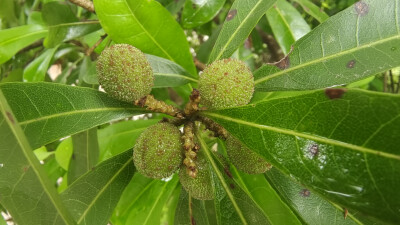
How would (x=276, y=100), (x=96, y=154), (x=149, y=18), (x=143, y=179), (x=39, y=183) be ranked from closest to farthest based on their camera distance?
(x=39, y=183) < (x=276, y=100) < (x=149, y=18) < (x=96, y=154) < (x=143, y=179)

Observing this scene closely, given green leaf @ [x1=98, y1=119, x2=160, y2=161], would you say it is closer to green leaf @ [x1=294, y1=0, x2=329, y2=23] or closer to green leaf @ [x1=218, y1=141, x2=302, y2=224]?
green leaf @ [x1=218, y1=141, x2=302, y2=224]

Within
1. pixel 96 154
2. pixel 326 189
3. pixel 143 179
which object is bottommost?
pixel 143 179

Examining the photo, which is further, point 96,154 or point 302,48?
point 96,154

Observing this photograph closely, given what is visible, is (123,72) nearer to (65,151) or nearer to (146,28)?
(146,28)

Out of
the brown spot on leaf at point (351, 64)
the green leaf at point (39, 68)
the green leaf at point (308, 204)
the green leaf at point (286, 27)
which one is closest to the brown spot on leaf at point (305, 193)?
the green leaf at point (308, 204)

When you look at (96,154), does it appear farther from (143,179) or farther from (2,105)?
(2,105)

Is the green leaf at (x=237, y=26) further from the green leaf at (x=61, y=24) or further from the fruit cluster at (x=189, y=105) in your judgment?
the green leaf at (x=61, y=24)

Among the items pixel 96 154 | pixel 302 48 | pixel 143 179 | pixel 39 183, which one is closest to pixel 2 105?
pixel 39 183
